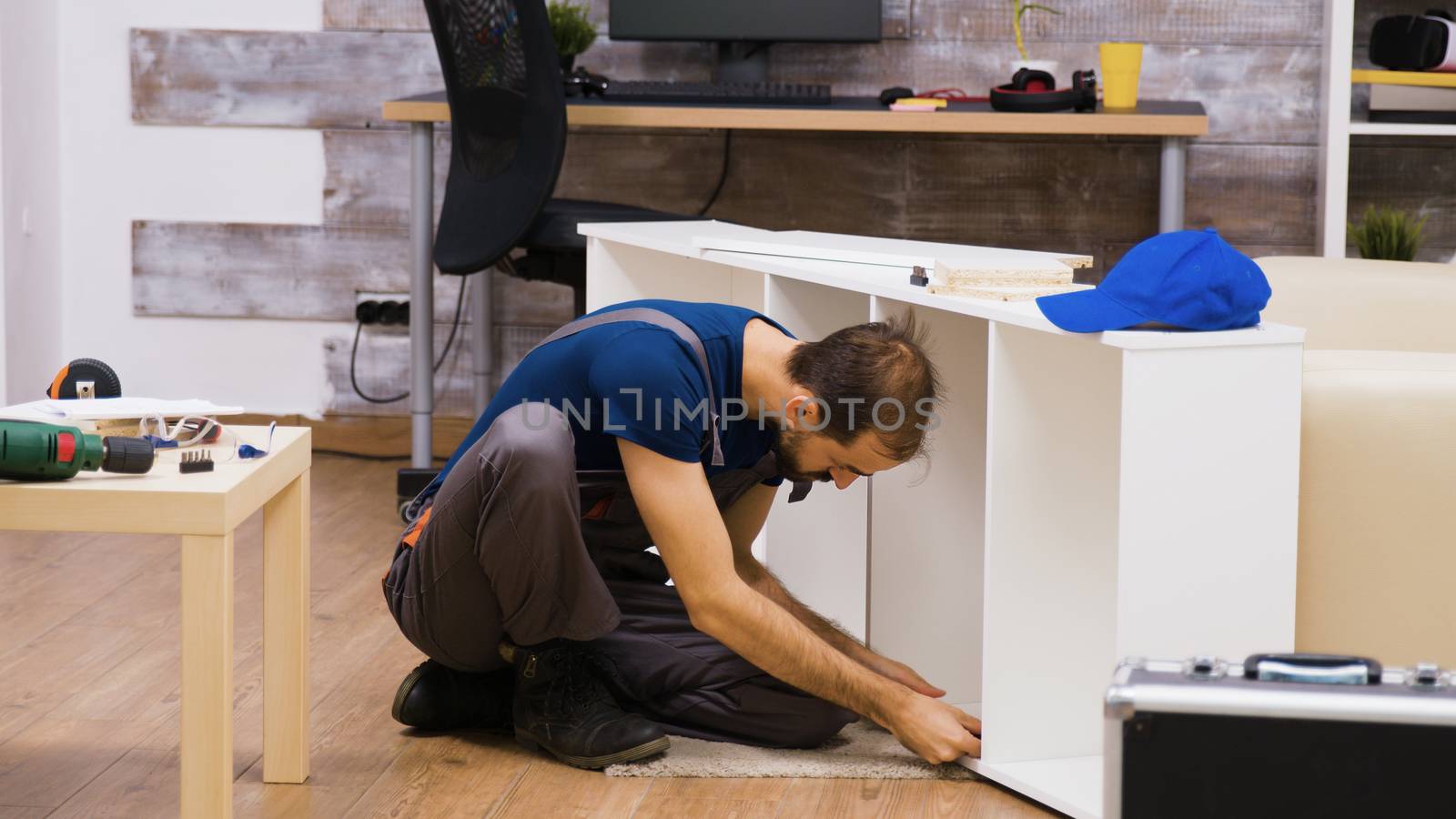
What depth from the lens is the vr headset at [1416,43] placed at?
311 centimetres

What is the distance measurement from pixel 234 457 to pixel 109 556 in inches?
51.8

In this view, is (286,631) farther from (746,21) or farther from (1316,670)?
Result: (746,21)

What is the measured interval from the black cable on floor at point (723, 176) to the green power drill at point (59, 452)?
2251 millimetres

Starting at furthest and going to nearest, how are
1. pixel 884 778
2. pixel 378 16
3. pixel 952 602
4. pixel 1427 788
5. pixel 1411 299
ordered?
1. pixel 378 16
2. pixel 1411 299
3. pixel 952 602
4. pixel 884 778
5. pixel 1427 788

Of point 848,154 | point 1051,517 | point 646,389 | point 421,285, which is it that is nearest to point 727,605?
point 646,389

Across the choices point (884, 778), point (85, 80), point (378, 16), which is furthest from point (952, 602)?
point (85, 80)

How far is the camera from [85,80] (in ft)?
11.8

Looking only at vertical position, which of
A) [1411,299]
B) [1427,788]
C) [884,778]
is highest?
[1411,299]

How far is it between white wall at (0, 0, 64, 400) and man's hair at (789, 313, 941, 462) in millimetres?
2409

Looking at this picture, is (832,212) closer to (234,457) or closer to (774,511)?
(774,511)

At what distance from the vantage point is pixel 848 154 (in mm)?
3551

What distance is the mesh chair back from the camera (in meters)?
2.72

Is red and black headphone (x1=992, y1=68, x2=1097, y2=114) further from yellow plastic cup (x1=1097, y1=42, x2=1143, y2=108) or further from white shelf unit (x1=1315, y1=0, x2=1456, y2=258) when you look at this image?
white shelf unit (x1=1315, y1=0, x2=1456, y2=258)

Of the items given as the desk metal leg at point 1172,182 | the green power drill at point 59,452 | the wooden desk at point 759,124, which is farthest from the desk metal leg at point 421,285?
the green power drill at point 59,452
